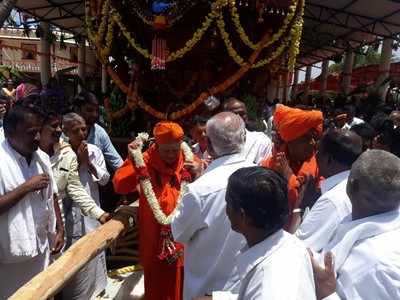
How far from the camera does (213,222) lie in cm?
245

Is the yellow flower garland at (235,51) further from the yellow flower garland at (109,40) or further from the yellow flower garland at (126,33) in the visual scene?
the yellow flower garland at (109,40)

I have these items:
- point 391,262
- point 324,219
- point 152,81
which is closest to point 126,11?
point 152,81

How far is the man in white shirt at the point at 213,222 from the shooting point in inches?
95.9

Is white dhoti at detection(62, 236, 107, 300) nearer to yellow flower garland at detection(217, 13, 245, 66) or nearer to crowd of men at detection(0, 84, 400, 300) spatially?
crowd of men at detection(0, 84, 400, 300)

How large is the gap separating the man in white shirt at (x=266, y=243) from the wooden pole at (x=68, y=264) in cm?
108

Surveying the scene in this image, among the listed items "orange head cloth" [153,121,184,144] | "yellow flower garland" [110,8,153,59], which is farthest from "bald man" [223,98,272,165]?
"yellow flower garland" [110,8,153,59]

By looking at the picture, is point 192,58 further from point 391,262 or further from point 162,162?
point 391,262

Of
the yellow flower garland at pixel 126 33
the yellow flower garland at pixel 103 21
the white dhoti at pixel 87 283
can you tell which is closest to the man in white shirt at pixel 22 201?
the white dhoti at pixel 87 283

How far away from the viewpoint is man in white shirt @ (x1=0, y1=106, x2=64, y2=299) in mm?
2680

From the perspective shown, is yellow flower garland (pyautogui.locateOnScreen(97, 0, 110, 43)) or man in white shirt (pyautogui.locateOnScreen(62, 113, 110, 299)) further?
yellow flower garland (pyautogui.locateOnScreen(97, 0, 110, 43))

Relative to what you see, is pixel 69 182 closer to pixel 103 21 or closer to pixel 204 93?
pixel 204 93

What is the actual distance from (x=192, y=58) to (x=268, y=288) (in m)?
6.53

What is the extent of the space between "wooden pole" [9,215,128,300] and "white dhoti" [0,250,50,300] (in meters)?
0.42

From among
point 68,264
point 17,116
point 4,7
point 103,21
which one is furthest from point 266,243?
point 103,21
